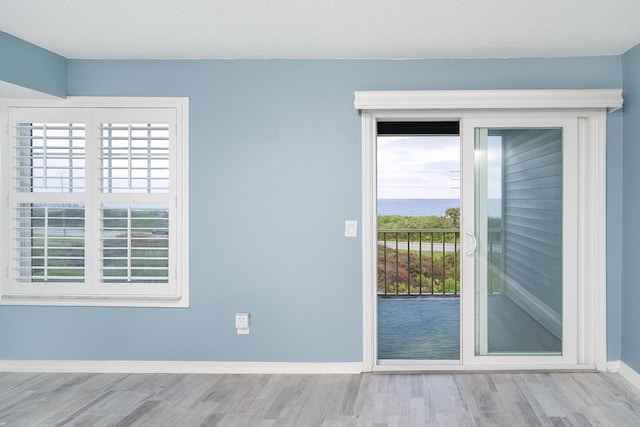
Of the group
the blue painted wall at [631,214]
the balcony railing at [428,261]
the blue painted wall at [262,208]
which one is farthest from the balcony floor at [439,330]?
the blue painted wall at [262,208]

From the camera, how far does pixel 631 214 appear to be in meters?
3.53

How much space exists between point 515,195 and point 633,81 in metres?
1.08

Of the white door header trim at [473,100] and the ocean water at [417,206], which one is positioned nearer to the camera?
the white door header trim at [473,100]

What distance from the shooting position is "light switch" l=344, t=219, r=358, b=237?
147 inches

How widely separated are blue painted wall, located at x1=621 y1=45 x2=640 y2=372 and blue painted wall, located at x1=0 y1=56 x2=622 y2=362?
5.85ft

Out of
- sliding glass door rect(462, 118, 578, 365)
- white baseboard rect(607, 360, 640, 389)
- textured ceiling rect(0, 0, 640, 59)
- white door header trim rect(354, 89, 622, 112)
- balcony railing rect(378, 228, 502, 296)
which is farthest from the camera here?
balcony railing rect(378, 228, 502, 296)

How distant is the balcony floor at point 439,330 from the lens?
377cm

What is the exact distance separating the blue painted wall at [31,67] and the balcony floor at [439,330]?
10.7 ft

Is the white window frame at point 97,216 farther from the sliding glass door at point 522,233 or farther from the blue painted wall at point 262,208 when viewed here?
the sliding glass door at point 522,233

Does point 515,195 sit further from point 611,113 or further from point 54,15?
point 54,15

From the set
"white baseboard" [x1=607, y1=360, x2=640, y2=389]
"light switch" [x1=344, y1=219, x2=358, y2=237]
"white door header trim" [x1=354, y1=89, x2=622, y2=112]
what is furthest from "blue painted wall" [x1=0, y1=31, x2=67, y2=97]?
"white baseboard" [x1=607, y1=360, x2=640, y2=389]

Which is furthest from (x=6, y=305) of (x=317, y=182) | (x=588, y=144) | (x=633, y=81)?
(x=633, y=81)

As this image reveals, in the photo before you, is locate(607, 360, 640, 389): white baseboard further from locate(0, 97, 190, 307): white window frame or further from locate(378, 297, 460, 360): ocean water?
locate(0, 97, 190, 307): white window frame

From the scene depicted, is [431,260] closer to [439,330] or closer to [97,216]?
[439,330]
